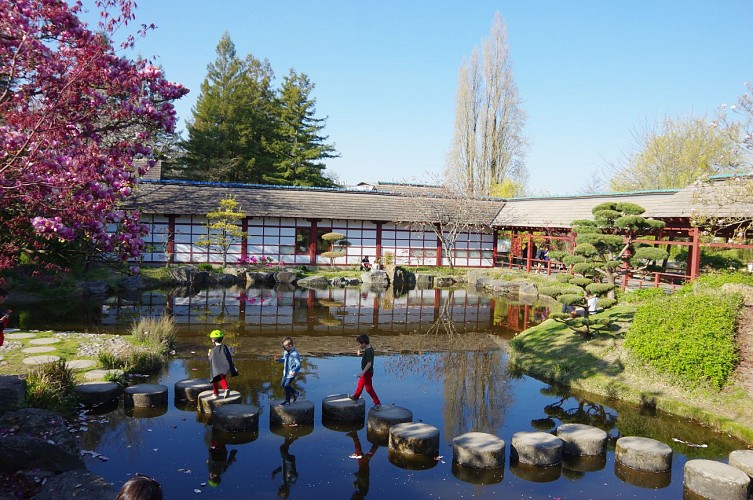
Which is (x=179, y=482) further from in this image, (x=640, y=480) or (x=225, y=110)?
(x=225, y=110)

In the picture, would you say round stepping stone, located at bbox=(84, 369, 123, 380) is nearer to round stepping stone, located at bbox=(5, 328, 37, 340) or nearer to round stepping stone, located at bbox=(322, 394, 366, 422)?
round stepping stone, located at bbox=(5, 328, 37, 340)

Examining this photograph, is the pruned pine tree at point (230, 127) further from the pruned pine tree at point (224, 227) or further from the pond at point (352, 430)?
the pond at point (352, 430)

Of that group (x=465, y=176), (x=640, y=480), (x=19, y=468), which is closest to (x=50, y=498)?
(x=19, y=468)

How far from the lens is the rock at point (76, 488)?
16.4 feet

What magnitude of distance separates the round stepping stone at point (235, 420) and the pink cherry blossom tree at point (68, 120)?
2866mm

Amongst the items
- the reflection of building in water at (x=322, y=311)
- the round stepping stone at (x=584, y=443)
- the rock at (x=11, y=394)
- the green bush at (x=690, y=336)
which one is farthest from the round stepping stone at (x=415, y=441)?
the reflection of building in water at (x=322, y=311)

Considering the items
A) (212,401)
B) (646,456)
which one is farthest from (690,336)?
(212,401)

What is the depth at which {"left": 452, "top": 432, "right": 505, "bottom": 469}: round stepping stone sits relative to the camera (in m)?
7.06

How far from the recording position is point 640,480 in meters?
7.04

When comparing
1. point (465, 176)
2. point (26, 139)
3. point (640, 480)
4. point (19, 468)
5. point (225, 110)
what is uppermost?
point (225, 110)

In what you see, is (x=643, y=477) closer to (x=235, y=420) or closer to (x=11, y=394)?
(x=235, y=420)

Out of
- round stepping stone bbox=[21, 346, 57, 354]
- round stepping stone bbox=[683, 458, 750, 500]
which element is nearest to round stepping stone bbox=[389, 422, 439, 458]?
round stepping stone bbox=[683, 458, 750, 500]

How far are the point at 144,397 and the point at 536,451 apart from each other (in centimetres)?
586

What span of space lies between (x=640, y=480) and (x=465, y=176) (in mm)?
36353
